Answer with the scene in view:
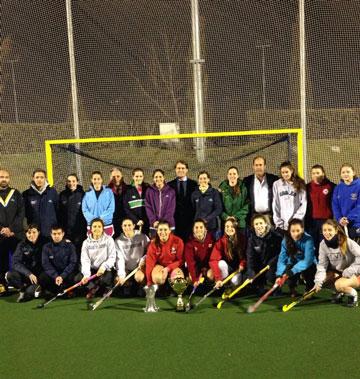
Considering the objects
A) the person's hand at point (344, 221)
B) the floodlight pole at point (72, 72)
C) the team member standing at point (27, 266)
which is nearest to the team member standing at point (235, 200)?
the person's hand at point (344, 221)

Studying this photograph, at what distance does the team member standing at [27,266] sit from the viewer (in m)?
5.66

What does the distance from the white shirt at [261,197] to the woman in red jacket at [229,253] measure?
1.48 ft

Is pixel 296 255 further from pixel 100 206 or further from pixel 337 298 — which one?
pixel 100 206

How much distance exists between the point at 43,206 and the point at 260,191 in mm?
2295

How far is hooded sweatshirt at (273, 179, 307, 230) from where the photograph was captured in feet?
18.9

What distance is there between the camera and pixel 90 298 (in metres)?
5.56

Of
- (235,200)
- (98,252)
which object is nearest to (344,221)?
(235,200)

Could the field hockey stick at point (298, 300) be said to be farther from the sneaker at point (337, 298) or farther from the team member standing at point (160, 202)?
the team member standing at point (160, 202)

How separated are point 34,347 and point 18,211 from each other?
7.53 feet

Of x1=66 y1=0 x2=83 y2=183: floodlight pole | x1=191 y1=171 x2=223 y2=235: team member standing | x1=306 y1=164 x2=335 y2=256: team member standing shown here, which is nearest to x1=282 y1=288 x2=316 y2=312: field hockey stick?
x1=306 y1=164 x2=335 y2=256: team member standing

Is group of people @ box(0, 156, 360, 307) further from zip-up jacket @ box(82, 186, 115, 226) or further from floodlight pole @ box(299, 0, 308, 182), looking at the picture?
floodlight pole @ box(299, 0, 308, 182)

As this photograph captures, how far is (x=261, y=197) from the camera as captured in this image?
5.92 metres

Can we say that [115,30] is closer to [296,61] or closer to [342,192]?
[296,61]

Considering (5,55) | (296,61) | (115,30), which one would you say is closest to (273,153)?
(296,61)
